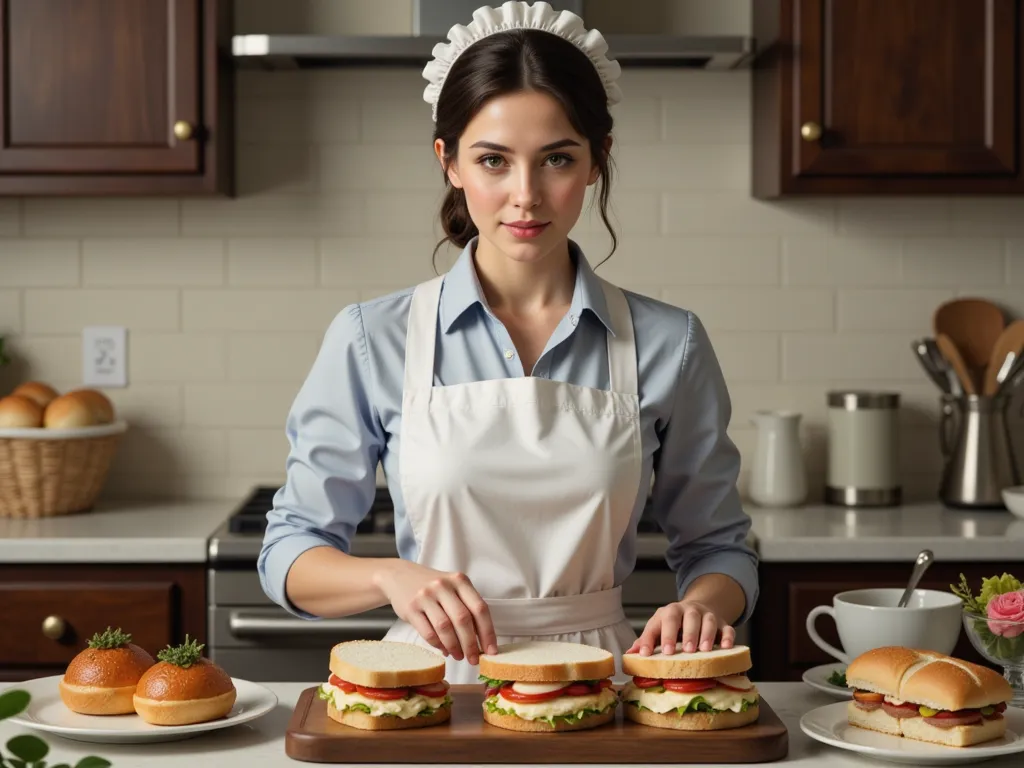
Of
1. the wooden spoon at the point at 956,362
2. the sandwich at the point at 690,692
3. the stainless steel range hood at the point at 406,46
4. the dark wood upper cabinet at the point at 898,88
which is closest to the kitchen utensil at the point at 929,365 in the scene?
the wooden spoon at the point at 956,362

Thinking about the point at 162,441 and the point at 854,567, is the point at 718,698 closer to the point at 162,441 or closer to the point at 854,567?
the point at 854,567

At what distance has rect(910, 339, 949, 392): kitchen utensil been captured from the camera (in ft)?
10.1

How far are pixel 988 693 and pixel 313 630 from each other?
1.51 meters

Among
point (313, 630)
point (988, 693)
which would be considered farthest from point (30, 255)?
point (988, 693)

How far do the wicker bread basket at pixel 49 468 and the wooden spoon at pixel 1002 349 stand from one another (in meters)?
1.95

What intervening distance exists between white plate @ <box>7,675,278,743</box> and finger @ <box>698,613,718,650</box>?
0.47 metres

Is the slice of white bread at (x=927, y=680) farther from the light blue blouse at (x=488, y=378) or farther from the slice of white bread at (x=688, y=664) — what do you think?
the light blue blouse at (x=488, y=378)

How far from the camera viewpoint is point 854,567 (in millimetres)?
2635

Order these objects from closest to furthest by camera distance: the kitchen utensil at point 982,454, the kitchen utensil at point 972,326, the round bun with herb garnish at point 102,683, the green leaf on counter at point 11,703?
the green leaf on counter at point 11,703
the round bun with herb garnish at point 102,683
the kitchen utensil at point 982,454
the kitchen utensil at point 972,326

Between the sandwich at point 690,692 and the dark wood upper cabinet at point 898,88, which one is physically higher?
the dark wood upper cabinet at point 898,88

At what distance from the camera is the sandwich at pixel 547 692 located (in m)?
1.34

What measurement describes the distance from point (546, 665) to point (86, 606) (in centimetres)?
155

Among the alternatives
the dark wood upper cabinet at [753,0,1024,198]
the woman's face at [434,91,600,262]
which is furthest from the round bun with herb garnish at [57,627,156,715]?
the dark wood upper cabinet at [753,0,1024,198]

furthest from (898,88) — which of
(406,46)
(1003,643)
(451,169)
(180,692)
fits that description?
(180,692)
